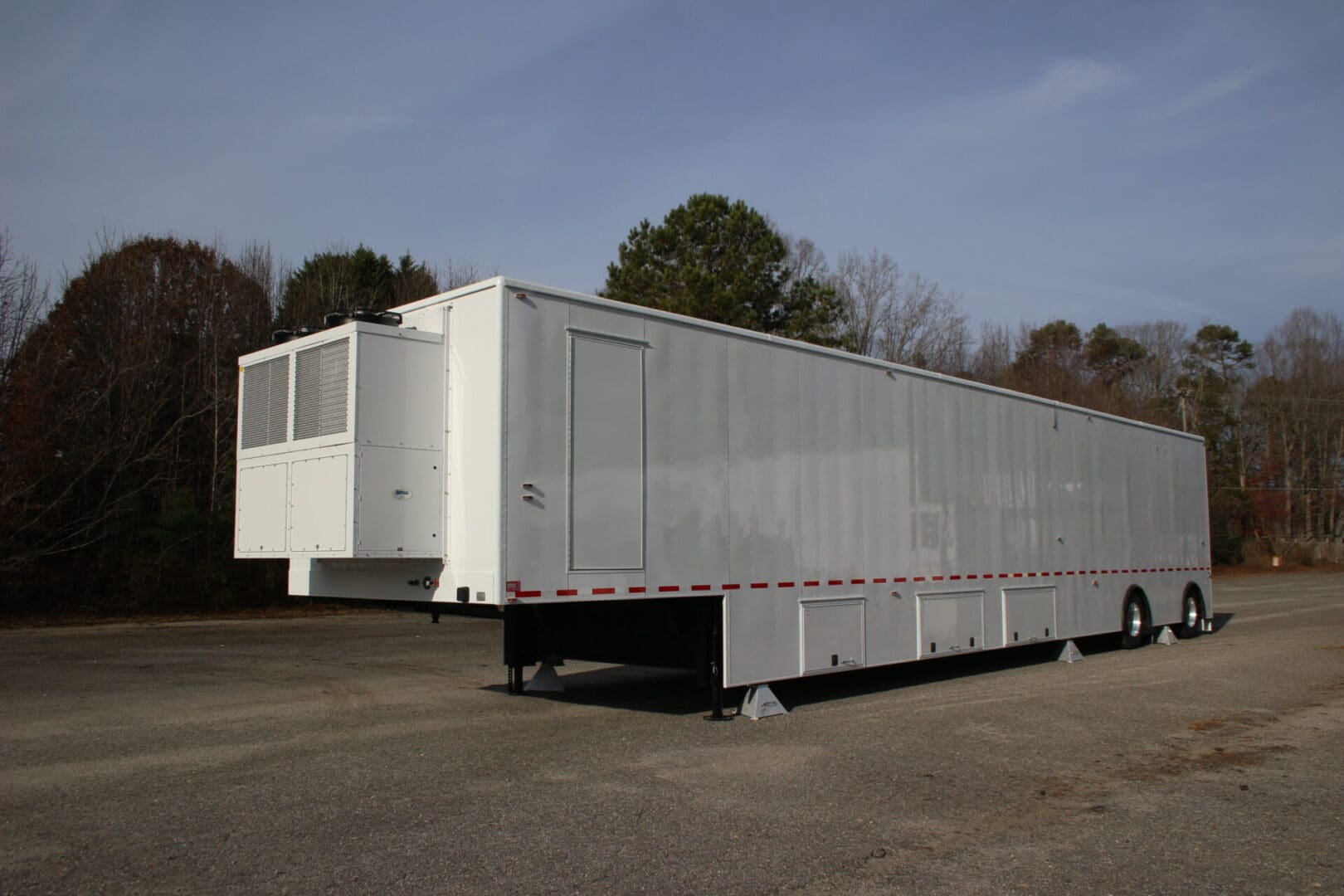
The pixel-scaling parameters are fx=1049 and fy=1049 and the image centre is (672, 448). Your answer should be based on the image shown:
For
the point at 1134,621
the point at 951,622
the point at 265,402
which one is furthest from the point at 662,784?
the point at 1134,621

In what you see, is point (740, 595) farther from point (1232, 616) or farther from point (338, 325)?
point (1232, 616)

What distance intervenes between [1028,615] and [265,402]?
9347 millimetres

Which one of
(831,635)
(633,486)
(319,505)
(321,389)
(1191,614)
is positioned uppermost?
(321,389)

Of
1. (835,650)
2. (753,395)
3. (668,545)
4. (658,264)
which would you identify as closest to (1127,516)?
(835,650)

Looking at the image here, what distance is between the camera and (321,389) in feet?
26.8

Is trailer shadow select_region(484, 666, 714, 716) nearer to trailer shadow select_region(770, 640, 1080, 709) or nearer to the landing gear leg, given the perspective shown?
the landing gear leg

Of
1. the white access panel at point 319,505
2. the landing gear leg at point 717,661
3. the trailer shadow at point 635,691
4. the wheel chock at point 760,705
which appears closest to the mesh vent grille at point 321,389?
the white access panel at point 319,505

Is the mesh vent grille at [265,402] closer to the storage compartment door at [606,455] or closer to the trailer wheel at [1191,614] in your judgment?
the storage compartment door at [606,455]

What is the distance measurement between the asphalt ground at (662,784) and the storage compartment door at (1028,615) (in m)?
0.60

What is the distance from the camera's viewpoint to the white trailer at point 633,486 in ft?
25.7

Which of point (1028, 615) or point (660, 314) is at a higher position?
point (660, 314)

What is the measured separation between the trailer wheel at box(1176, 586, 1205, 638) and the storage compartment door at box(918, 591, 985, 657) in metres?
7.00

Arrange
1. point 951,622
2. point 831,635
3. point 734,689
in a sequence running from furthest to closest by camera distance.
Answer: point 951,622 → point 734,689 → point 831,635

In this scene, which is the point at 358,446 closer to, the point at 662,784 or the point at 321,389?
the point at 321,389
